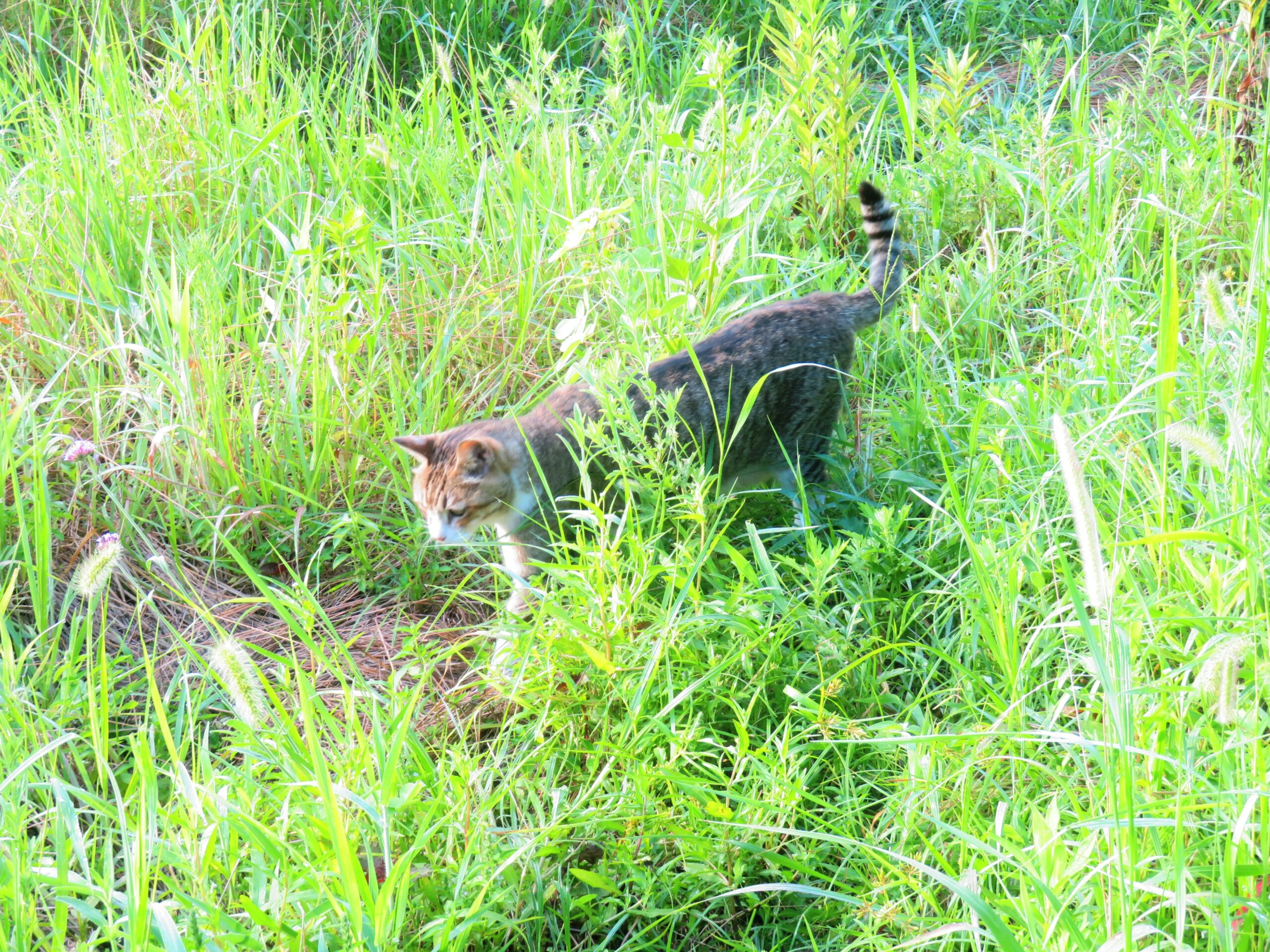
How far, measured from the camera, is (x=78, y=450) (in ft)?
9.91

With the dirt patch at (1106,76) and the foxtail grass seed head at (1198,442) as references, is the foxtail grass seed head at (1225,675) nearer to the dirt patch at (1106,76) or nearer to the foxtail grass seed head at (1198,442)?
the foxtail grass seed head at (1198,442)

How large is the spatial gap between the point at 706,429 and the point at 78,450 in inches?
68.2

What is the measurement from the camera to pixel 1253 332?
2389 mm

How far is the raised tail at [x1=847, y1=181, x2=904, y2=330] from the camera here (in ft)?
11.5

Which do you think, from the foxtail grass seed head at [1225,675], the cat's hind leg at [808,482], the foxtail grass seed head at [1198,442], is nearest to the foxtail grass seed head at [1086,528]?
the foxtail grass seed head at [1225,675]

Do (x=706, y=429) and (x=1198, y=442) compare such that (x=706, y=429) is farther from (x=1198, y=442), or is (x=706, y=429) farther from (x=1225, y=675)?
(x=1225, y=675)

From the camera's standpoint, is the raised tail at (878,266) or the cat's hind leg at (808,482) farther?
the raised tail at (878,266)

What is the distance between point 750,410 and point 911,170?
1.68m

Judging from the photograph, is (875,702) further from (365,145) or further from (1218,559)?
(365,145)

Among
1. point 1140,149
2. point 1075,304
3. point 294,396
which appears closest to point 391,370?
point 294,396

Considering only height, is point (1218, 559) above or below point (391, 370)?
above

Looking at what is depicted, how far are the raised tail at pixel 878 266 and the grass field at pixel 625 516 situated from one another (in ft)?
0.52

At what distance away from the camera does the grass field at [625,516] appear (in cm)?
188

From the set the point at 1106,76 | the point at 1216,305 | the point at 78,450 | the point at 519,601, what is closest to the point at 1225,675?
the point at 1216,305
